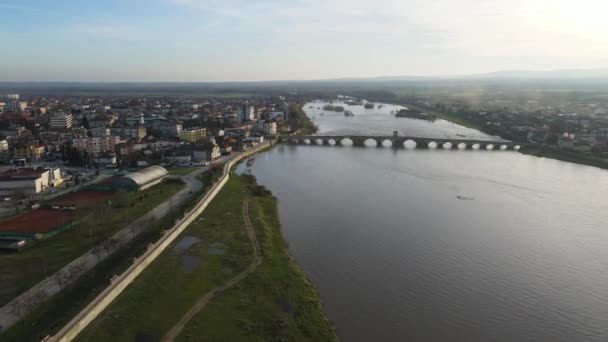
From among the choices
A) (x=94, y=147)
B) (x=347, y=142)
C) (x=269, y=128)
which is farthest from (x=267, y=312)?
(x=269, y=128)

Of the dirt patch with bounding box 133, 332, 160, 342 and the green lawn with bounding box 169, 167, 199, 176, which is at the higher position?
the green lawn with bounding box 169, 167, 199, 176

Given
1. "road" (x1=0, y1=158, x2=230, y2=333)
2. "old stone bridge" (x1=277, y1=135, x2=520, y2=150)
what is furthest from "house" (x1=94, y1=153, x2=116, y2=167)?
"old stone bridge" (x1=277, y1=135, x2=520, y2=150)

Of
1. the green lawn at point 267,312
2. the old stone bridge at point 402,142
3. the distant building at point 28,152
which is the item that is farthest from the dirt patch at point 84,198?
the old stone bridge at point 402,142

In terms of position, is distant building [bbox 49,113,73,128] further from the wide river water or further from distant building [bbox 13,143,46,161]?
the wide river water

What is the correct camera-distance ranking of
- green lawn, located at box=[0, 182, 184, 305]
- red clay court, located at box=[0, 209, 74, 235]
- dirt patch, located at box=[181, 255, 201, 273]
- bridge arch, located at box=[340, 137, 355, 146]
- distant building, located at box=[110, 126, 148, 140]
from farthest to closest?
bridge arch, located at box=[340, 137, 355, 146] < distant building, located at box=[110, 126, 148, 140] < red clay court, located at box=[0, 209, 74, 235] < dirt patch, located at box=[181, 255, 201, 273] < green lawn, located at box=[0, 182, 184, 305]

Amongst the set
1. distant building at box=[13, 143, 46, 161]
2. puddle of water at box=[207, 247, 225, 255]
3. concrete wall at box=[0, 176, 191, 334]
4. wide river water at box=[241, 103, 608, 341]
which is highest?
distant building at box=[13, 143, 46, 161]
